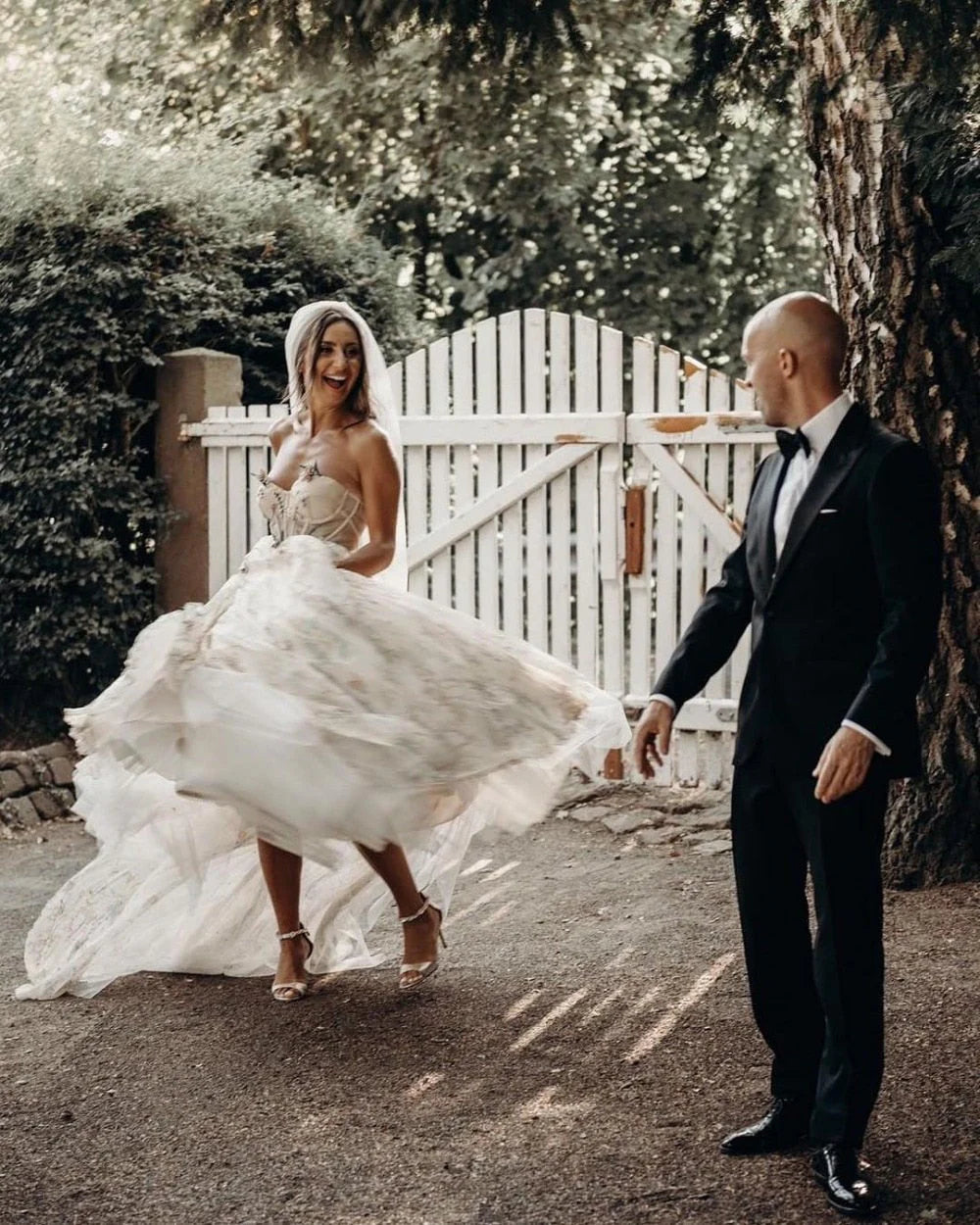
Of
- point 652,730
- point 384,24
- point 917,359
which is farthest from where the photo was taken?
point 917,359

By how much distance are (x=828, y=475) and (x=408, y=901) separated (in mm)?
2139

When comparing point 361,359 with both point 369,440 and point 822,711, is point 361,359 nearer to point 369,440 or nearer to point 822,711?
point 369,440

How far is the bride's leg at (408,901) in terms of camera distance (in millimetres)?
4738

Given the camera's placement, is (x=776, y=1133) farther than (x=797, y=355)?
Yes

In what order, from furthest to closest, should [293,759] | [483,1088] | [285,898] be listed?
1. [285,898]
2. [293,759]
3. [483,1088]

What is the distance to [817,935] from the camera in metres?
3.24

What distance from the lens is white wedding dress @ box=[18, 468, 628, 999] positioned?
4324 millimetres

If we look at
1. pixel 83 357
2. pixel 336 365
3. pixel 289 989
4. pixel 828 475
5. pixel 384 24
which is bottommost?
pixel 289 989

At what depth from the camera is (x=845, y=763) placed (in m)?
3.07

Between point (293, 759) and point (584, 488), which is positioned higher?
point (584, 488)

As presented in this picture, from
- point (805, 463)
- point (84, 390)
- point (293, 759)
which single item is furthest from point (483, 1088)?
point (84, 390)

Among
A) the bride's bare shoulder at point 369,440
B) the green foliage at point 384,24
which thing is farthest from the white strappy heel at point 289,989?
the green foliage at point 384,24

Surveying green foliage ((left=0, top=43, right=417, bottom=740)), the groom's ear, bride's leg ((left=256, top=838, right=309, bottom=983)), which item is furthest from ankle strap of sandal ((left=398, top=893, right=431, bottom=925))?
green foliage ((left=0, top=43, right=417, bottom=740))

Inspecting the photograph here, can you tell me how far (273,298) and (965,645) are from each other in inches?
206
